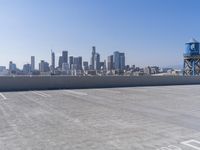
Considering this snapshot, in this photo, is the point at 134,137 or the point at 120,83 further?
the point at 120,83

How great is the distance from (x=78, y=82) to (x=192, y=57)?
20.5 metres

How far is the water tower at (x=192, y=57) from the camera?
36.9m

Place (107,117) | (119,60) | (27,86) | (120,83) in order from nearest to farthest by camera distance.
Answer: (107,117) → (27,86) → (120,83) → (119,60)

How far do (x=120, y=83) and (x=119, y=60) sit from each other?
30955 millimetres

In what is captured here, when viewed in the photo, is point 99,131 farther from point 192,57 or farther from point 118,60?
point 118,60

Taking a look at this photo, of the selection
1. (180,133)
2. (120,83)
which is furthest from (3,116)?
(120,83)

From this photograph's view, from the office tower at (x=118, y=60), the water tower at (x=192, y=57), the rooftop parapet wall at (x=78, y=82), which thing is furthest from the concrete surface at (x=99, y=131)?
the office tower at (x=118, y=60)

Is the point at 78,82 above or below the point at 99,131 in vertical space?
above

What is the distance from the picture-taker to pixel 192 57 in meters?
36.8

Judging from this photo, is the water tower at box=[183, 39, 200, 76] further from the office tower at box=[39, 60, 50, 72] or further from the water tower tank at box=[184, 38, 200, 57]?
the office tower at box=[39, 60, 50, 72]

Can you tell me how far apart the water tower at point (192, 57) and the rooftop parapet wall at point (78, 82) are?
8.07m

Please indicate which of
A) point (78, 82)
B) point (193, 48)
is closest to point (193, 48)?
point (193, 48)

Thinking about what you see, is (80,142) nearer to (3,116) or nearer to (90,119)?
(90,119)

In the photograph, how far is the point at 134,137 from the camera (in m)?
5.94
